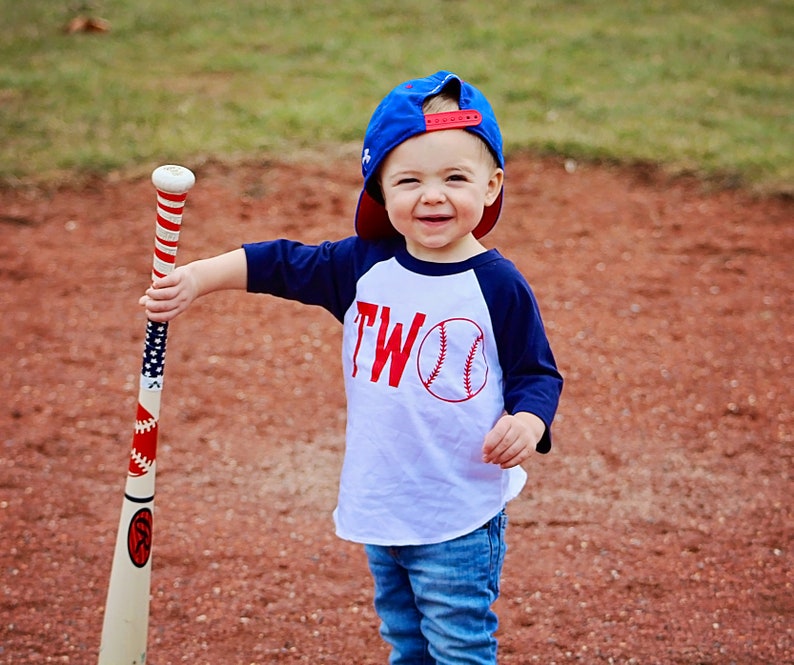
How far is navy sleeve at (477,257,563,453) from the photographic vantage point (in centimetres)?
207

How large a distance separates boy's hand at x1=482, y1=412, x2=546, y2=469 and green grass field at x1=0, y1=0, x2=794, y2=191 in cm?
441

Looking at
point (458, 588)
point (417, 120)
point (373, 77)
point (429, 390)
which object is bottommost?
point (458, 588)

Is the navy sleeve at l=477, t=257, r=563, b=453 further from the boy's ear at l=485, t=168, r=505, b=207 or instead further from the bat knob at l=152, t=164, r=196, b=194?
the bat knob at l=152, t=164, r=196, b=194

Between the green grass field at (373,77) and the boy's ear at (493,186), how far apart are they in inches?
165

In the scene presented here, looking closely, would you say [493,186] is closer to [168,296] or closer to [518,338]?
[518,338]

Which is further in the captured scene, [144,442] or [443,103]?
[144,442]

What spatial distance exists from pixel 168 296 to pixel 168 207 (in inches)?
7.3

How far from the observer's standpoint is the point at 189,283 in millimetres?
2191

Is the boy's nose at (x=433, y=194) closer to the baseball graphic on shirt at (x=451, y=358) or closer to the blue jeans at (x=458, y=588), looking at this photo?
the baseball graphic on shirt at (x=451, y=358)

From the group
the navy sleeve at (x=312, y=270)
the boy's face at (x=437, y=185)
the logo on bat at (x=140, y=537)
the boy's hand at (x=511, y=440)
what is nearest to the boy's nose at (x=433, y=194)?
the boy's face at (x=437, y=185)

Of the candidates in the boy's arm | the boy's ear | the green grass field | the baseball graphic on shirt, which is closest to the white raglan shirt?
the baseball graphic on shirt

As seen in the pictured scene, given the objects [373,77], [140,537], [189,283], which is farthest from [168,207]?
[373,77]

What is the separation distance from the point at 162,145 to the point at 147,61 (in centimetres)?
196

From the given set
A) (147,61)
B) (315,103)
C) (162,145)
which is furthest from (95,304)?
(147,61)
